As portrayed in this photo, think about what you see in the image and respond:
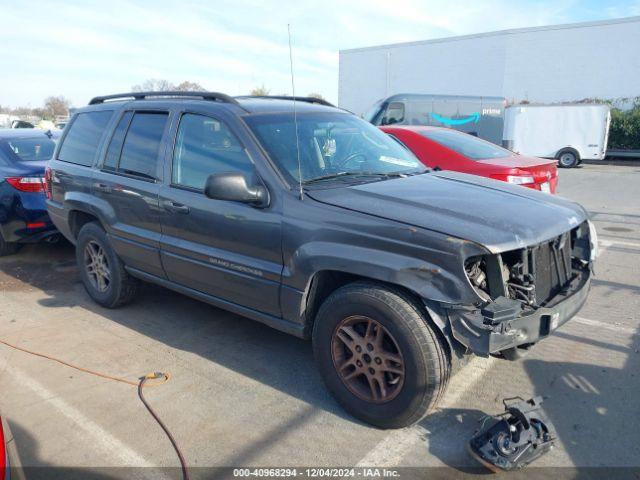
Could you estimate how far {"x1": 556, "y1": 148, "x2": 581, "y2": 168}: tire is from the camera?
21.1 meters

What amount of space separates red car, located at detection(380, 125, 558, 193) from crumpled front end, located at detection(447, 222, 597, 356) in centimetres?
303

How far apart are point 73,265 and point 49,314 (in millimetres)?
1800

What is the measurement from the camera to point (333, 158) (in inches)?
150

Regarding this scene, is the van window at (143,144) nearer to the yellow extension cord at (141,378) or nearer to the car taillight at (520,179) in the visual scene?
the yellow extension cord at (141,378)

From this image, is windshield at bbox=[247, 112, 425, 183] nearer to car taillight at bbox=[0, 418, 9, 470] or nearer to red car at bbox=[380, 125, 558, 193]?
car taillight at bbox=[0, 418, 9, 470]

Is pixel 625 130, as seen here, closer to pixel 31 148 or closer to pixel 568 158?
pixel 568 158

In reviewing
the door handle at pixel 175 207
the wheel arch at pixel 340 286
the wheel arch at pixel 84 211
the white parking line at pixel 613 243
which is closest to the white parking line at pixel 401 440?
the wheel arch at pixel 340 286

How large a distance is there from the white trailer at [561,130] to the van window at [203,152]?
1960 cm

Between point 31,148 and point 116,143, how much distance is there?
3194 mm

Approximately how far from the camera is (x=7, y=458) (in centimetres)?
197

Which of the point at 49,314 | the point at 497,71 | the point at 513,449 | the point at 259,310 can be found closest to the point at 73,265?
the point at 49,314

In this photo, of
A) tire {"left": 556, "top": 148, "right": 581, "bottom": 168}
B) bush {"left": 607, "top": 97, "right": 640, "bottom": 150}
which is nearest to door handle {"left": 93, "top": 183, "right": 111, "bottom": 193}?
tire {"left": 556, "top": 148, "right": 581, "bottom": 168}

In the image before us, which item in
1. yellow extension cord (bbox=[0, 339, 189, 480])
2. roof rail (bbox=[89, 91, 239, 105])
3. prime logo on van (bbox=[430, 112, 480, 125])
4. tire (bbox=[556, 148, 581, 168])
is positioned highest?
roof rail (bbox=[89, 91, 239, 105])

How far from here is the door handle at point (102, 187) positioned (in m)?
4.59
